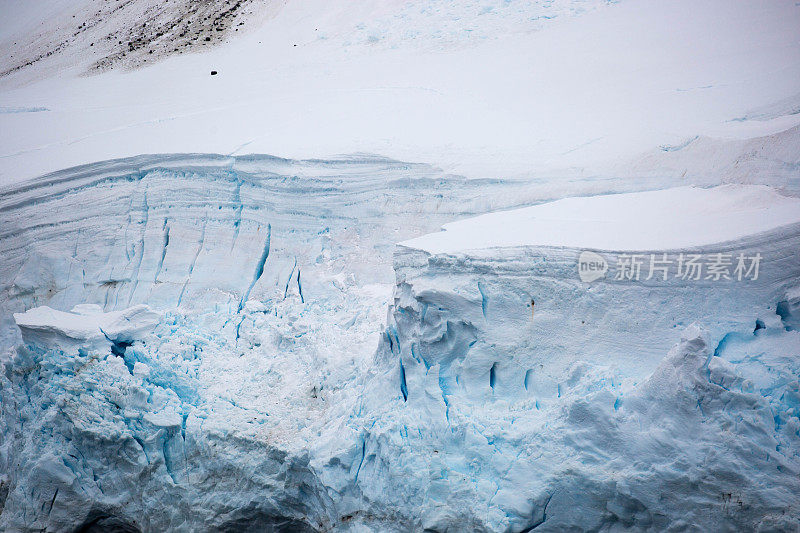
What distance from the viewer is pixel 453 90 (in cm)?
579

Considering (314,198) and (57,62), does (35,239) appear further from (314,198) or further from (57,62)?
→ (57,62)

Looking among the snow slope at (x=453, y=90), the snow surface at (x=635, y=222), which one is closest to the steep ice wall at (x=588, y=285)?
the snow surface at (x=635, y=222)

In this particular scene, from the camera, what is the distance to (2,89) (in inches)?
329

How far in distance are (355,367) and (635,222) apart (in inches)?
75.1

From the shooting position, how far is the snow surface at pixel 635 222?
3170 millimetres

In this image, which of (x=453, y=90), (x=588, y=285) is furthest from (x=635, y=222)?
(x=453, y=90)

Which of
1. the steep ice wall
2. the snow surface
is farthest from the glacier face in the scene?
the snow surface

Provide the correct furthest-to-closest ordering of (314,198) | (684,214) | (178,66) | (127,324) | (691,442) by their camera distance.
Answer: (178,66)
(314,198)
(127,324)
(684,214)
(691,442)

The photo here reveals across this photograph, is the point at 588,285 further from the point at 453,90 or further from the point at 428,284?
the point at 453,90

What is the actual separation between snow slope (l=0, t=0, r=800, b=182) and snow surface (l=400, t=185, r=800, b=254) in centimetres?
43

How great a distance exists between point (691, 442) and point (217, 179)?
4000 millimetres

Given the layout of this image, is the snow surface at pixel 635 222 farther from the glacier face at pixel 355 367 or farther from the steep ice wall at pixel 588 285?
the glacier face at pixel 355 367

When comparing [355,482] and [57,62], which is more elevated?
[57,62]

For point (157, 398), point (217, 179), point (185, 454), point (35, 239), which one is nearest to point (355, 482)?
point (185, 454)
